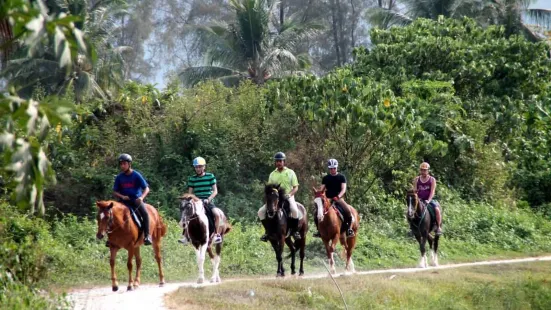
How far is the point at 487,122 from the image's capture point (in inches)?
1224

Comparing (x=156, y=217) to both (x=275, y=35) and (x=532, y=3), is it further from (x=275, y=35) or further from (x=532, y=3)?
(x=532, y=3)

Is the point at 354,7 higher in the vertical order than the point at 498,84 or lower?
higher

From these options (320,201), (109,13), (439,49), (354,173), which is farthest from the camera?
(109,13)

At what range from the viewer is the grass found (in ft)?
43.9

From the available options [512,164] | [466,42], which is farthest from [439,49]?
[512,164]

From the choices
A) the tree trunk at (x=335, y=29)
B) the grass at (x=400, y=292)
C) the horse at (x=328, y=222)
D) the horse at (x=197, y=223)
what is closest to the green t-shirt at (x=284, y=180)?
the horse at (x=328, y=222)

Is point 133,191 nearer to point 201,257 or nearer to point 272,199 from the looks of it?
point 201,257

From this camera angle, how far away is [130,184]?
1492 centimetres

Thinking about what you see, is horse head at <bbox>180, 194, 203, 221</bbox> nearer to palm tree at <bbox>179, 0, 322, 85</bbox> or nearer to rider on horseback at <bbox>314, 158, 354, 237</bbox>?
rider on horseback at <bbox>314, 158, 354, 237</bbox>

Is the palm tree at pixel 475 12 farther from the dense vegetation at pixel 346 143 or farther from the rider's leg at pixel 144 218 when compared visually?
the rider's leg at pixel 144 218

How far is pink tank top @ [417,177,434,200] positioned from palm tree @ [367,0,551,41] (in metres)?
20.9

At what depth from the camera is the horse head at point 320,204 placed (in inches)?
655

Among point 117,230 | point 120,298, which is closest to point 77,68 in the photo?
point 117,230

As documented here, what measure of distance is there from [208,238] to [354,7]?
140 ft
